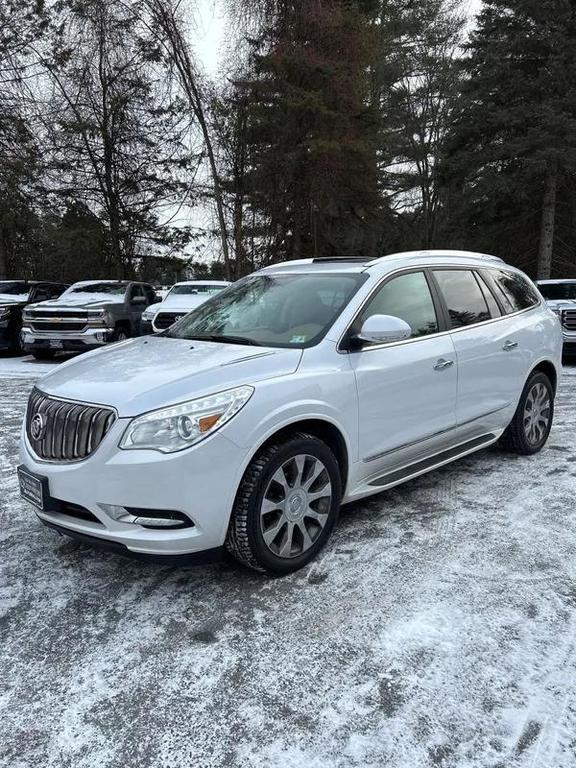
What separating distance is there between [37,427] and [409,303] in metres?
2.42

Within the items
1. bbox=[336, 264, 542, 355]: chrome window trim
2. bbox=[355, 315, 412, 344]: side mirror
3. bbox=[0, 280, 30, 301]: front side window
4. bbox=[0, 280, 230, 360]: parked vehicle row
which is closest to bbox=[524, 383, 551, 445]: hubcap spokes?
bbox=[336, 264, 542, 355]: chrome window trim

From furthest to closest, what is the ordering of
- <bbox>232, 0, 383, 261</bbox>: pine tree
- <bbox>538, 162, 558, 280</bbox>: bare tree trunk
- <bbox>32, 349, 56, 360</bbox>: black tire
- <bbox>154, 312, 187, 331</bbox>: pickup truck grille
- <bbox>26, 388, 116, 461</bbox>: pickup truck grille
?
<bbox>538, 162, 558, 280</bbox>: bare tree trunk
<bbox>232, 0, 383, 261</bbox>: pine tree
<bbox>32, 349, 56, 360</bbox>: black tire
<bbox>154, 312, 187, 331</bbox>: pickup truck grille
<bbox>26, 388, 116, 461</bbox>: pickup truck grille

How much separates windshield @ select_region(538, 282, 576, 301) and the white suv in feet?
28.8

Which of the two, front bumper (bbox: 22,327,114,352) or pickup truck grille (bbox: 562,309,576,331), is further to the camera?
pickup truck grille (bbox: 562,309,576,331)

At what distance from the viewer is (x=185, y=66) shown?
1752 cm

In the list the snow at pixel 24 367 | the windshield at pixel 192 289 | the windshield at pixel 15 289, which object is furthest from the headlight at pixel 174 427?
the windshield at pixel 15 289

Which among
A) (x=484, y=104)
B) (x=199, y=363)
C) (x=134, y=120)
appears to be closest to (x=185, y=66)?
(x=134, y=120)

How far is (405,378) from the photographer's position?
363cm

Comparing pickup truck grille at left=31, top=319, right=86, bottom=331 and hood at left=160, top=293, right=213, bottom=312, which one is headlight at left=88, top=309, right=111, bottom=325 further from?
hood at left=160, top=293, right=213, bottom=312

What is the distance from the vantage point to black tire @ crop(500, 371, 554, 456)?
4941mm

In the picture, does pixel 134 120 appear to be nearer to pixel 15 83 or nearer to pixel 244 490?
pixel 15 83

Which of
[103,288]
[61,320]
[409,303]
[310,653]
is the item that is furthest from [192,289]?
[310,653]

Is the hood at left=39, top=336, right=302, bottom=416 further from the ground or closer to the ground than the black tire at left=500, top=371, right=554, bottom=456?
further from the ground

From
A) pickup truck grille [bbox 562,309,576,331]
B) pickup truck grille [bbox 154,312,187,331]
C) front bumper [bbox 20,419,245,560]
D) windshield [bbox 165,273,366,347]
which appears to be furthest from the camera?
pickup truck grille [bbox 154,312,187,331]
